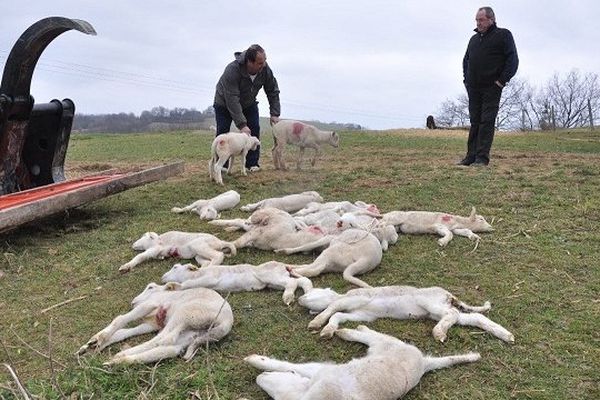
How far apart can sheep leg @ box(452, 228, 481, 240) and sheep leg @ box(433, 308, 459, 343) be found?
1920mm

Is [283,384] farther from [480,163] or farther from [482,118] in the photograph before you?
[480,163]

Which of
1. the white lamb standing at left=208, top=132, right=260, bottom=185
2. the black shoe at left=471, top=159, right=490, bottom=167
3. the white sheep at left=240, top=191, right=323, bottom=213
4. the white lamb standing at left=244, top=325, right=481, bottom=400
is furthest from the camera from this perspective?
the black shoe at left=471, top=159, right=490, bottom=167

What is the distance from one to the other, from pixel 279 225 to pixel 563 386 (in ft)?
9.24

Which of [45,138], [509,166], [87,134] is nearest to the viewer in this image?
[45,138]

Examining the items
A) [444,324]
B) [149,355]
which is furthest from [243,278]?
[444,324]

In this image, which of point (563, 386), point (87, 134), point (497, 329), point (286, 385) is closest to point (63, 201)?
Answer: point (286, 385)

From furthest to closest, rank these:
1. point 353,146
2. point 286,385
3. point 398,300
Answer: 1. point 353,146
2. point 398,300
3. point 286,385

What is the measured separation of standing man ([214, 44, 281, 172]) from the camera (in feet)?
28.1

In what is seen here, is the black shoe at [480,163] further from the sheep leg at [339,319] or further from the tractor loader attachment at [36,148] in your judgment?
the sheep leg at [339,319]

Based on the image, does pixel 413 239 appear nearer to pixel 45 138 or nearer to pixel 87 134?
pixel 45 138

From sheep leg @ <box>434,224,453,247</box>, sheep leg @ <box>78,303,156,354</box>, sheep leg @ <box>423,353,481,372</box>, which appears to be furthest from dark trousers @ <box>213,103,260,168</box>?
sheep leg @ <box>423,353,481,372</box>

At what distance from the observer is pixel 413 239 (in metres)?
5.50

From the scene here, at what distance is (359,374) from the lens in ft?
8.63

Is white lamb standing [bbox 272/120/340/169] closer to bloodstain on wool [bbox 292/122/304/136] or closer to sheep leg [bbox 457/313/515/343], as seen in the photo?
bloodstain on wool [bbox 292/122/304/136]
